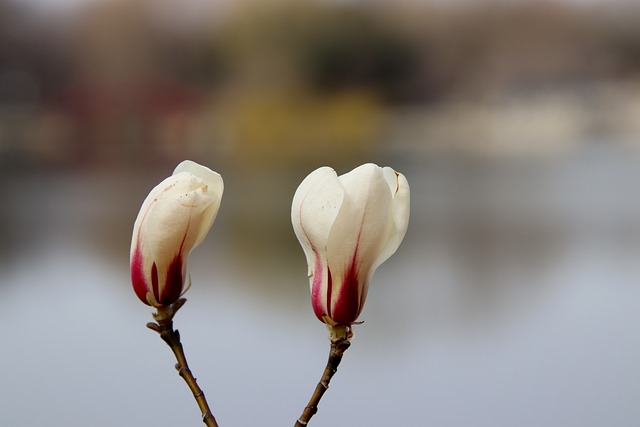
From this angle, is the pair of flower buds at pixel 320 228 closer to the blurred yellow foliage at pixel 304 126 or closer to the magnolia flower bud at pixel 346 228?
the magnolia flower bud at pixel 346 228

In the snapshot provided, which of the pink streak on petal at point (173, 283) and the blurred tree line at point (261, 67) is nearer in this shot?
the pink streak on petal at point (173, 283)

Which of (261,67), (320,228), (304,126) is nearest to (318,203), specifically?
(320,228)

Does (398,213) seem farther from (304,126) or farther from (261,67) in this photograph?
(261,67)

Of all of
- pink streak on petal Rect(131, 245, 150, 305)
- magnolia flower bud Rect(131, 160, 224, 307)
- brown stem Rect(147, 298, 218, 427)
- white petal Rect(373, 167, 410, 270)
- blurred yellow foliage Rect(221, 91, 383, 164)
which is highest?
blurred yellow foliage Rect(221, 91, 383, 164)

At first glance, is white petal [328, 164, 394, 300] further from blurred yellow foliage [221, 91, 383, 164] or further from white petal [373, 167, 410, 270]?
blurred yellow foliage [221, 91, 383, 164]

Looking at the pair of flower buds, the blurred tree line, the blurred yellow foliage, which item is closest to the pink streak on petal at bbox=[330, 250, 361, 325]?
the pair of flower buds

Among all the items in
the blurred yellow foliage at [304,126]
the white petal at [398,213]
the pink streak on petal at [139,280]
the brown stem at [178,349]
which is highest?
the blurred yellow foliage at [304,126]

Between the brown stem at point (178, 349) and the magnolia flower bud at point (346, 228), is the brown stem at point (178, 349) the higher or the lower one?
the lower one

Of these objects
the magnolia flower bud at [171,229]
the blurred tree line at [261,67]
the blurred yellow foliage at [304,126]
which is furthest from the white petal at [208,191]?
the blurred tree line at [261,67]
